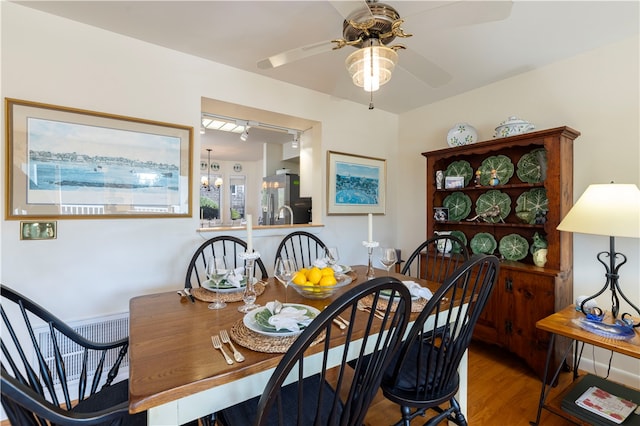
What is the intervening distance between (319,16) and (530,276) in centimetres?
227

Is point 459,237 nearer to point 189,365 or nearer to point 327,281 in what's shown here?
point 327,281

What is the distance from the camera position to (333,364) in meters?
1.04

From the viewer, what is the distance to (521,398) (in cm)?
189

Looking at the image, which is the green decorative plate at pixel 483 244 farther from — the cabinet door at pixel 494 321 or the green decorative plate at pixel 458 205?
the cabinet door at pixel 494 321

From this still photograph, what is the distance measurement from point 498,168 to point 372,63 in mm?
1777

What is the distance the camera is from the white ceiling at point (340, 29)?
1675mm

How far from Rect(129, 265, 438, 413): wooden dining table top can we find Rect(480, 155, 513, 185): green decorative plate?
6.86ft

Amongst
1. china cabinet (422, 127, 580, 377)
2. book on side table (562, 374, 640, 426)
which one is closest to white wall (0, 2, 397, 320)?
china cabinet (422, 127, 580, 377)

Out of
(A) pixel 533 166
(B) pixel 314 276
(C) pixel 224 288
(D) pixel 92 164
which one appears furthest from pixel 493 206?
(D) pixel 92 164

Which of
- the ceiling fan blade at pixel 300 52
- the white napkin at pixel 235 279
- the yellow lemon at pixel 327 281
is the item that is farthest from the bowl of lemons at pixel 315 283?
the ceiling fan blade at pixel 300 52

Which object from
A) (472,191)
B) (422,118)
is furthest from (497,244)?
(422,118)

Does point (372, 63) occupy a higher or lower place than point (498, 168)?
higher

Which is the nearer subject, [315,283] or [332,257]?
[315,283]

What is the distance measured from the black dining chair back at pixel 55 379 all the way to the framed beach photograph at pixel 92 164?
2.11ft
